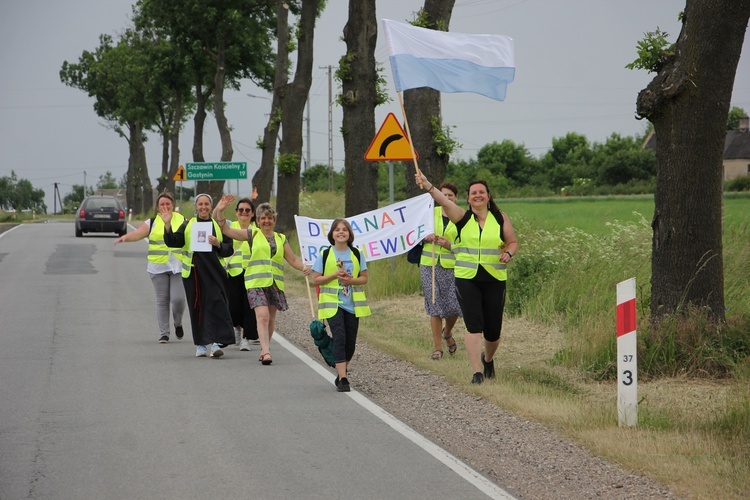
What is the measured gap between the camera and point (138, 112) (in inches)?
2586

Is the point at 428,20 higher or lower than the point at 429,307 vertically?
higher

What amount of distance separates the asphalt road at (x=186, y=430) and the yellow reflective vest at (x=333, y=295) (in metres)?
0.75

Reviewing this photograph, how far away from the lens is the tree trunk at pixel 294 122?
3080cm

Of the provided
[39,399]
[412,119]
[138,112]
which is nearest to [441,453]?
[39,399]

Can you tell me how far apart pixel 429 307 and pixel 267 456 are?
201 inches

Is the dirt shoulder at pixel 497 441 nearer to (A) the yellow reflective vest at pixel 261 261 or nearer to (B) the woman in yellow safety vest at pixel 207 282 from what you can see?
(A) the yellow reflective vest at pixel 261 261

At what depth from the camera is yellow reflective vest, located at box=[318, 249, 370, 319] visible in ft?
34.4

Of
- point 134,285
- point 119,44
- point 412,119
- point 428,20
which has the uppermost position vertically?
point 119,44

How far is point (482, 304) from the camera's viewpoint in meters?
10.6

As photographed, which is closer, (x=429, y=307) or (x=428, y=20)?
(x=429, y=307)

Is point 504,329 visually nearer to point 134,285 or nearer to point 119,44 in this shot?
point 134,285

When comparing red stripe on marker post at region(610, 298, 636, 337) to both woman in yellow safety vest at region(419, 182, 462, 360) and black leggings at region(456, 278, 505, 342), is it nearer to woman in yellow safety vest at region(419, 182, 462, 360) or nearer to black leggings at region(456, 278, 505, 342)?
black leggings at region(456, 278, 505, 342)

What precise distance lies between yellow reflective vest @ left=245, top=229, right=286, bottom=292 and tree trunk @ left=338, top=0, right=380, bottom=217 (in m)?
9.96

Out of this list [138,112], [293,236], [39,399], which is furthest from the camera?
[138,112]
